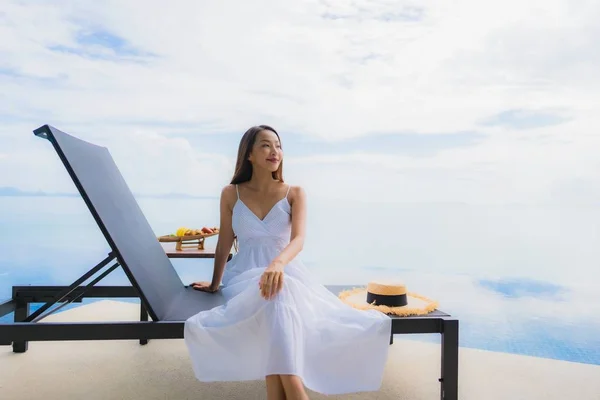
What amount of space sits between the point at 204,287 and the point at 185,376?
1.70 feet

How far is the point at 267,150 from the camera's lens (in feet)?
7.36

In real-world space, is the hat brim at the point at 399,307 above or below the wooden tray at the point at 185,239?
below

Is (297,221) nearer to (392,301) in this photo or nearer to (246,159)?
(246,159)

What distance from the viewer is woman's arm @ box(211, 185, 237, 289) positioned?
237 centimetres

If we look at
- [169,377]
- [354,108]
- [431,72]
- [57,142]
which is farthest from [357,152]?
[57,142]

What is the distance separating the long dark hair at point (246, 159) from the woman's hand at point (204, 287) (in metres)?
0.50

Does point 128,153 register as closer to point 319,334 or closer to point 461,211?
point 461,211

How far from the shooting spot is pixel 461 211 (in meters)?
12.2

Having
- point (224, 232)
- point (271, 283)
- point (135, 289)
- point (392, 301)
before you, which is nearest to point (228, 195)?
point (224, 232)

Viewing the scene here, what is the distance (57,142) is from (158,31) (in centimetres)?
746

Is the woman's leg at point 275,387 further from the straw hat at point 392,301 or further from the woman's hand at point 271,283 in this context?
the straw hat at point 392,301

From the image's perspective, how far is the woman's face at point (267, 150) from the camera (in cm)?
225

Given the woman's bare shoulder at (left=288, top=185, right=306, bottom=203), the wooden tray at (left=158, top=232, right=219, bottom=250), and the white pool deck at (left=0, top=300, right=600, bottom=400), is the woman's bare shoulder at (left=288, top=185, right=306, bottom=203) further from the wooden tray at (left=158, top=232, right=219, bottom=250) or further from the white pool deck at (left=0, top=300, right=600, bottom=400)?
the wooden tray at (left=158, top=232, right=219, bottom=250)

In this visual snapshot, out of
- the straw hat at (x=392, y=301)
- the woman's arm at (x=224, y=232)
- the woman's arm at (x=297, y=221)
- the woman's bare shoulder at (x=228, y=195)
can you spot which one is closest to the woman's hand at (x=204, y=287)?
the woman's arm at (x=224, y=232)
